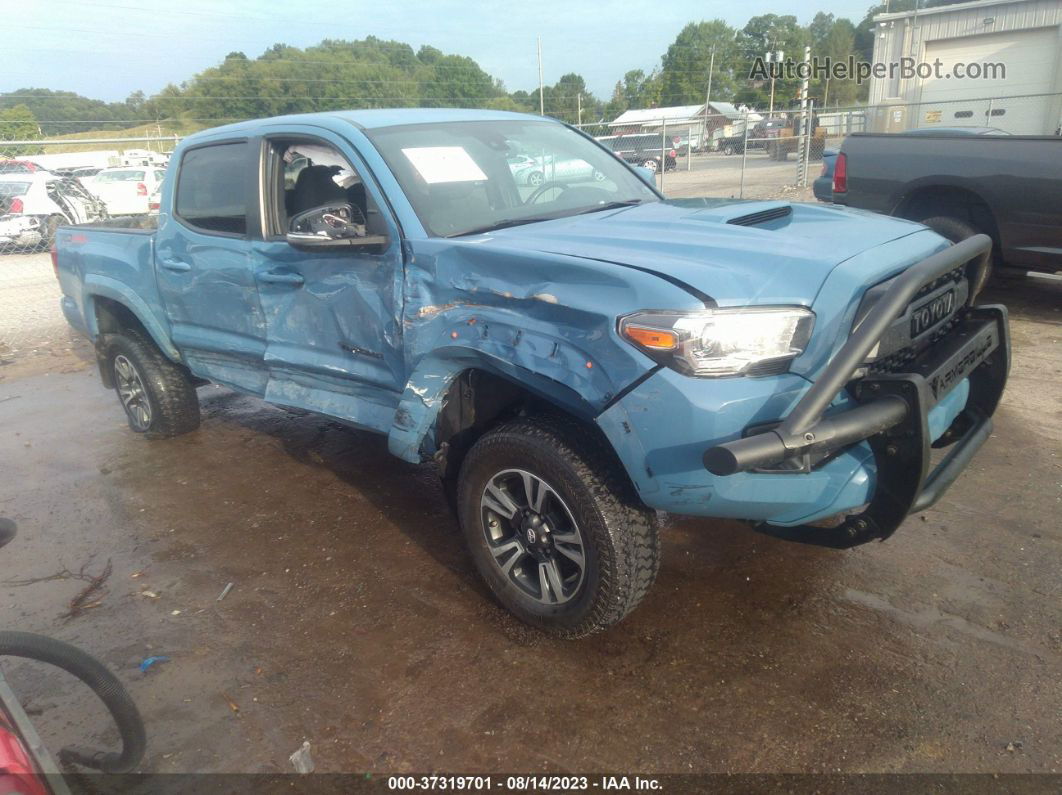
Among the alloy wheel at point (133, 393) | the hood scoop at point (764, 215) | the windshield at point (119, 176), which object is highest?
the windshield at point (119, 176)

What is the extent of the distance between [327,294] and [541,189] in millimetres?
1145

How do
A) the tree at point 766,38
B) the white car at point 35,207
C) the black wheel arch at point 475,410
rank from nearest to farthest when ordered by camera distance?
1. the black wheel arch at point 475,410
2. the white car at point 35,207
3. the tree at point 766,38

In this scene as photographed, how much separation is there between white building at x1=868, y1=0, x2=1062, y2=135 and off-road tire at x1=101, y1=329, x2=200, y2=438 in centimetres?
2528

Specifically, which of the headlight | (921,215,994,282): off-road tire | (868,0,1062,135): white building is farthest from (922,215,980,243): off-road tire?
(868,0,1062,135): white building

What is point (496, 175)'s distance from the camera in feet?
12.1

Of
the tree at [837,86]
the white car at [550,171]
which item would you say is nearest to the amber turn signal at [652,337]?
the white car at [550,171]

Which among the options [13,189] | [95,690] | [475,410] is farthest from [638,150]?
[95,690]

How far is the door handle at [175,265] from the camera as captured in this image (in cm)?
452

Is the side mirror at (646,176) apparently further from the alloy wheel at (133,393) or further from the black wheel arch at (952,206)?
the alloy wheel at (133,393)

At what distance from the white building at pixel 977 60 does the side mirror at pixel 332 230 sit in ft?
84.0

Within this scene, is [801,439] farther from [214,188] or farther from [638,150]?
[638,150]

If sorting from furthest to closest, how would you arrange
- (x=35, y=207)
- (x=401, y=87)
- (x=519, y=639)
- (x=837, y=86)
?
(x=401, y=87) < (x=837, y=86) < (x=35, y=207) < (x=519, y=639)

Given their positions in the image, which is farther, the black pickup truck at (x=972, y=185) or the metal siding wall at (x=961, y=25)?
the metal siding wall at (x=961, y=25)

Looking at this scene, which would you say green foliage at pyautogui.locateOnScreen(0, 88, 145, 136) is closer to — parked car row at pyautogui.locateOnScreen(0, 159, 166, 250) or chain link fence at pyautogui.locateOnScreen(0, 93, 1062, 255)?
chain link fence at pyautogui.locateOnScreen(0, 93, 1062, 255)
